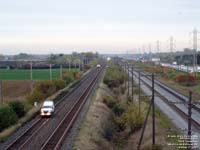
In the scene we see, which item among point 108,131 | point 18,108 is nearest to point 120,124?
point 108,131

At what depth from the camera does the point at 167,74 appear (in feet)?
343

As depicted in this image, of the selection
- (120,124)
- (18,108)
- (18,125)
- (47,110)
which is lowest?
(120,124)

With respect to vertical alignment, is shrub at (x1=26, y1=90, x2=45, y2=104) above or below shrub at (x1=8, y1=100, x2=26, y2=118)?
below

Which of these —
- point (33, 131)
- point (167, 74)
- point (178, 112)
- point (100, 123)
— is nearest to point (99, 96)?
point (178, 112)

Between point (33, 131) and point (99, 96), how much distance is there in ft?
Answer: 81.1

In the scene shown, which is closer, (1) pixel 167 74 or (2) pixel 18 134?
(2) pixel 18 134

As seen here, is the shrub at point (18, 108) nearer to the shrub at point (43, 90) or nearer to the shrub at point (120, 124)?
the shrub at point (120, 124)

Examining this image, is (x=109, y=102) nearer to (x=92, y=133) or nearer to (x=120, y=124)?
(x=120, y=124)

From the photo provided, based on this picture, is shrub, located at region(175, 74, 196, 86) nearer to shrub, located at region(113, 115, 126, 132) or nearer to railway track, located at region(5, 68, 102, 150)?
railway track, located at region(5, 68, 102, 150)

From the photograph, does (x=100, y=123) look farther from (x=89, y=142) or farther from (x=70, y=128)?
(x=89, y=142)

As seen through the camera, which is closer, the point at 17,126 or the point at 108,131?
the point at 17,126

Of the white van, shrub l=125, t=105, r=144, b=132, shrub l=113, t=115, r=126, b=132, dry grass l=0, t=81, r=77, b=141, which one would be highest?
the white van

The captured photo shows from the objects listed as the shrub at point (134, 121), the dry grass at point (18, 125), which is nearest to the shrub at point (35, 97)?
the dry grass at point (18, 125)

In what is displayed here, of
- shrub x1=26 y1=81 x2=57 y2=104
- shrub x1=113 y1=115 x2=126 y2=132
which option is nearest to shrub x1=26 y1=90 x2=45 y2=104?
shrub x1=26 y1=81 x2=57 y2=104
